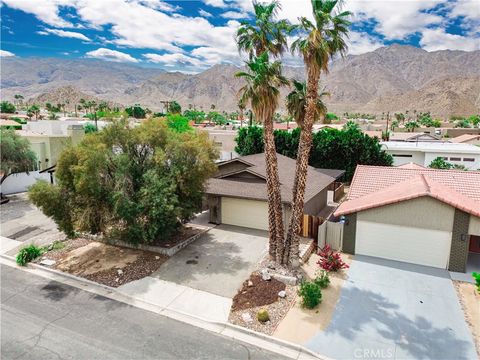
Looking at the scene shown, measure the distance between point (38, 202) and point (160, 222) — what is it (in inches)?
237

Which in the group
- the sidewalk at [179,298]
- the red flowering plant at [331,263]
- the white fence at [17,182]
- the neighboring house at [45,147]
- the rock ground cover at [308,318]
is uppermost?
the neighboring house at [45,147]

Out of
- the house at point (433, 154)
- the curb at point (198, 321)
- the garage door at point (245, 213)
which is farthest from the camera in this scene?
the house at point (433, 154)

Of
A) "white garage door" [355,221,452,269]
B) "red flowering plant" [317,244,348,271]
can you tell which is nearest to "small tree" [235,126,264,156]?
"white garage door" [355,221,452,269]

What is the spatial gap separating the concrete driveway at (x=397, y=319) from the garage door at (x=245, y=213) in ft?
23.0

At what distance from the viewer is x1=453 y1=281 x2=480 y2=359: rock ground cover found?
11.5 meters

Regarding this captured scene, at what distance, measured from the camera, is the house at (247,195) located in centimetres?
2108

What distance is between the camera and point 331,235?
722 inches

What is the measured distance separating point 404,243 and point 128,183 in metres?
14.1

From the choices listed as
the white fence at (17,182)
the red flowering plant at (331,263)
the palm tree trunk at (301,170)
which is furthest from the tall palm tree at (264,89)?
the white fence at (17,182)

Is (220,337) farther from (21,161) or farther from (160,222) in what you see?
(21,161)

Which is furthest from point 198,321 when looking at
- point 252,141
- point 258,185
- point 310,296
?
point 252,141

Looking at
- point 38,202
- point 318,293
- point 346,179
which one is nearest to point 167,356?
point 318,293

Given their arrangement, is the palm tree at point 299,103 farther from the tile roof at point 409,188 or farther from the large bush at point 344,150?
the large bush at point 344,150

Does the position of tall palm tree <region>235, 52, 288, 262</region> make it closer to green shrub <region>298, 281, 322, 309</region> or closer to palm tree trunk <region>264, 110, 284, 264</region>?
palm tree trunk <region>264, 110, 284, 264</region>
